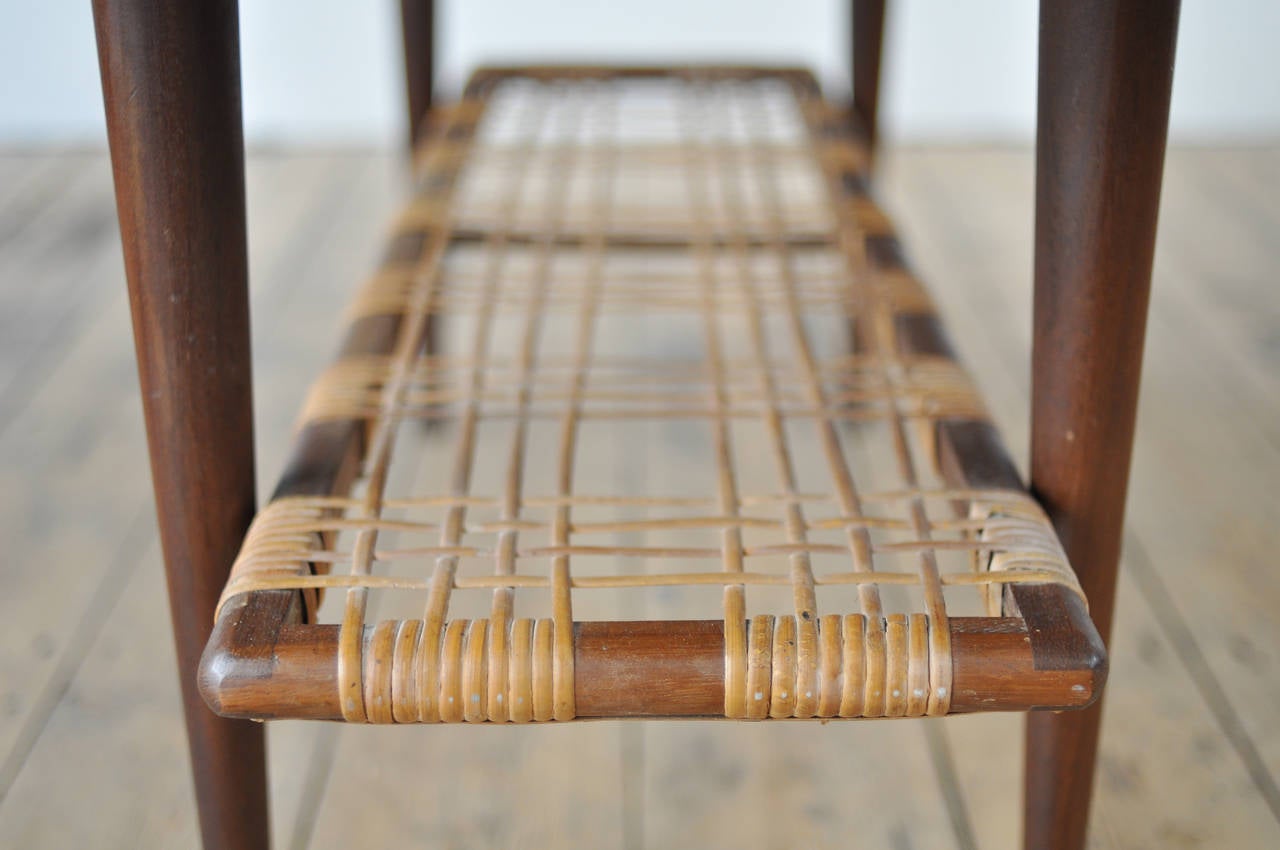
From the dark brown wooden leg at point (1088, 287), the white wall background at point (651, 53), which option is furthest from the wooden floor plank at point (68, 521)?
the white wall background at point (651, 53)

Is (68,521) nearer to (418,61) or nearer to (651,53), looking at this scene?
(418,61)

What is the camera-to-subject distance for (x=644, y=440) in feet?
4.13

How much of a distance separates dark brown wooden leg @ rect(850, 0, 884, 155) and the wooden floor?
1.08 ft

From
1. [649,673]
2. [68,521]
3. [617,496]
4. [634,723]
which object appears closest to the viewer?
[649,673]

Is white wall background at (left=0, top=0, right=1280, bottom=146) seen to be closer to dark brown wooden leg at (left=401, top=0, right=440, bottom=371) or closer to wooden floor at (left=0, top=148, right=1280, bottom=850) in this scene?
wooden floor at (left=0, top=148, right=1280, bottom=850)

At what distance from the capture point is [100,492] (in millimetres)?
1170

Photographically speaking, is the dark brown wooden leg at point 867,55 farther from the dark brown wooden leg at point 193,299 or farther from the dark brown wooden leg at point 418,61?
the dark brown wooden leg at point 193,299

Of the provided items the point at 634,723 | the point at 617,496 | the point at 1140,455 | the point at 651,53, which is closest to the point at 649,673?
the point at 617,496

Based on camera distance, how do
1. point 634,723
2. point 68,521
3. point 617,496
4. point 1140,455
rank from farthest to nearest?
point 1140,455
point 68,521
point 634,723
point 617,496

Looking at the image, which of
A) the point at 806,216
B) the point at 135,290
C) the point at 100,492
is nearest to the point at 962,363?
the point at 806,216

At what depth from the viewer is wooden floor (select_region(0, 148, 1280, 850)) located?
2.73 ft

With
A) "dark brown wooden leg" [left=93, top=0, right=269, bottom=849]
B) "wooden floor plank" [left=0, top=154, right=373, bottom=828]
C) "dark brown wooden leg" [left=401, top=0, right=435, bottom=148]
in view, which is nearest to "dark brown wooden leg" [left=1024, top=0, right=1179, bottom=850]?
"dark brown wooden leg" [left=93, top=0, right=269, bottom=849]

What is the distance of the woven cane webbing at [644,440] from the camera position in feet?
1.78

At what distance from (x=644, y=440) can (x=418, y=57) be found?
0.40 meters
